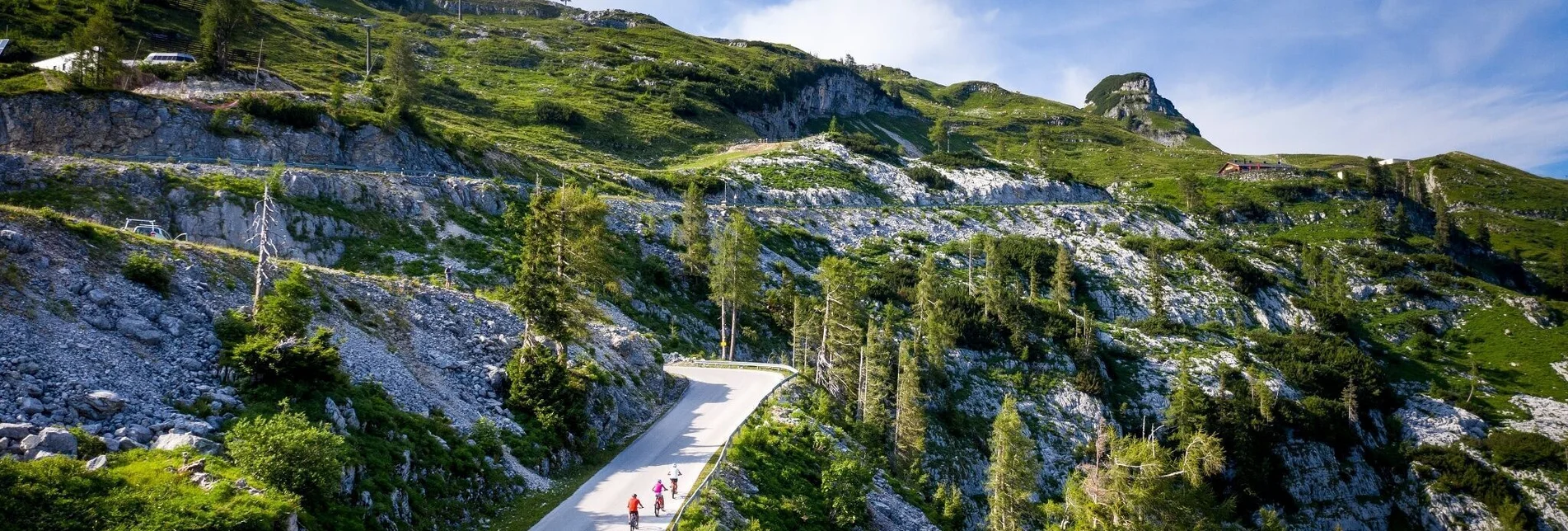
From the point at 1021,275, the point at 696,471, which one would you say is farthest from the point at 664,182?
the point at 696,471

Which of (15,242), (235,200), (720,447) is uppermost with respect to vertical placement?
(235,200)

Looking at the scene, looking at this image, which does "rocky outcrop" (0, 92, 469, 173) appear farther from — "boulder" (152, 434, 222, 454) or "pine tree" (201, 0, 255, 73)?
"boulder" (152, 434, 222, 454)

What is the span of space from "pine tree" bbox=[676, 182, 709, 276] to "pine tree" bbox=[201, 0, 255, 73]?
58.3 m

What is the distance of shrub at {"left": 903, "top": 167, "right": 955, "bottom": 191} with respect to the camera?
4934 inches

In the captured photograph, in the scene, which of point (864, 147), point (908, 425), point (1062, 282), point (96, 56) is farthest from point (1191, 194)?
point (96, 56)

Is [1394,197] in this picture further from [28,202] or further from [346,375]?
[28,202]

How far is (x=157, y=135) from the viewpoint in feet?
179

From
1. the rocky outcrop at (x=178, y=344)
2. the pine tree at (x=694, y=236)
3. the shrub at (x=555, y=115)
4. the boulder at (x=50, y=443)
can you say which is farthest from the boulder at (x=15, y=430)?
the shrub at (x=555, y=115)

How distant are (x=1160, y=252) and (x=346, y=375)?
107 metres

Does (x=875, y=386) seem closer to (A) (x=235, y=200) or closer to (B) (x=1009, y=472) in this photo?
(B) (x=1009, y=472)

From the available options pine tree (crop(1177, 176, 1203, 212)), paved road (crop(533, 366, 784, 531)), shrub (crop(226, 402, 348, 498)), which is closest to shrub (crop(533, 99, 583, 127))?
paved road (crop(533, 366, 784, 531))

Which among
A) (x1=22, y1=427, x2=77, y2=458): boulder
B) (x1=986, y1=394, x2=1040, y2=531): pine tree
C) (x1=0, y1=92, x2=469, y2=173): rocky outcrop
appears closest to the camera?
(x1=22, y1=427, x2=77, y2=458): boulder

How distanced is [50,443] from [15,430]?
2.67 feet

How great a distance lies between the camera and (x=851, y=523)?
2680cm
